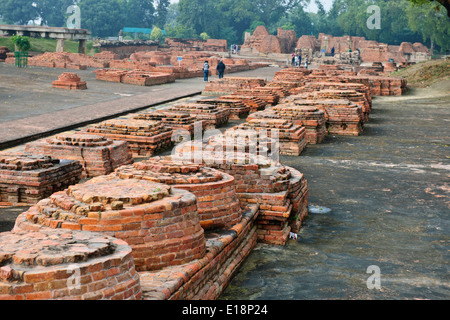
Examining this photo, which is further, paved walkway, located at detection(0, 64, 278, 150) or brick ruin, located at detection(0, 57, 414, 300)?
paved walkway, located at detection(0, 64, 278, 150)

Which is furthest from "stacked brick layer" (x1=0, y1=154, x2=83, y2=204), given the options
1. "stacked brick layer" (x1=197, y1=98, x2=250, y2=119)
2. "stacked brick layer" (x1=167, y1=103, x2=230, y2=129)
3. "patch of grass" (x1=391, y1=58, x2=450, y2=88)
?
Result: "patch of grass" (x1=391, y1=58, x2=450, y2=88)

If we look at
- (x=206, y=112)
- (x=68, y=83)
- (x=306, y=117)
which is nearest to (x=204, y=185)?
(x=306, y=117)

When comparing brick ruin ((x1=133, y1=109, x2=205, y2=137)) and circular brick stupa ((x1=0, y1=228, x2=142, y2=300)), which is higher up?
brick ruin ((x1=133, y1=109, x2=205, y2=137))

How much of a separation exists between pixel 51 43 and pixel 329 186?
33.7 metres

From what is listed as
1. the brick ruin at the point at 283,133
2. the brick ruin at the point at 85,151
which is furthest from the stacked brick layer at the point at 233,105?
the brick ruin at the point at 85,151

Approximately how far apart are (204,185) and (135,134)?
497cm

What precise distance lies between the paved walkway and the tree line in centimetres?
4123

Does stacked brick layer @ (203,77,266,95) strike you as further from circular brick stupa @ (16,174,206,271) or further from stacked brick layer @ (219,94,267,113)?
circular brick stupa @ (16,174,206,271)

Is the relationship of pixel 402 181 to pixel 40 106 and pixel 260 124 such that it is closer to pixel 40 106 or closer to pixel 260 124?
pixel 260 124

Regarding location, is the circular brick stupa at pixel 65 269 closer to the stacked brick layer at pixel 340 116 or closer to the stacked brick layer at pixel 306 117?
the stacked brick layer at pixel 306 117

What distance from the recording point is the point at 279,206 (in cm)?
570

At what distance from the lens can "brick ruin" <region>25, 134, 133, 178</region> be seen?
799 cm

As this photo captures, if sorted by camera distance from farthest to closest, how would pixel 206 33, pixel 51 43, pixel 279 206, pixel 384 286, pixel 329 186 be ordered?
pixel 206 33
pixel 51 43
pixel 329 186
pixel 279 206
pixel 384 286
